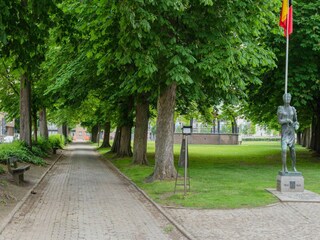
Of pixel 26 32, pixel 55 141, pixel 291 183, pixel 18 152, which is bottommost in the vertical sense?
pixel 291 183

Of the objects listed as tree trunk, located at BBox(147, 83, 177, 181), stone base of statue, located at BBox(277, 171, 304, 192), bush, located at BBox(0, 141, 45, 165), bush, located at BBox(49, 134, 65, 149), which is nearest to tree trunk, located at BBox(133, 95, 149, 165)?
bush, located at BBox(0, 141, 45, 165)

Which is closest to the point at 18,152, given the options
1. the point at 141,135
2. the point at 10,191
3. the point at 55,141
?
the point at 141,135

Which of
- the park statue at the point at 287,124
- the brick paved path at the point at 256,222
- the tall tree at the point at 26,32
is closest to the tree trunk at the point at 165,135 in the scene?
the park statue at the point at 287,124

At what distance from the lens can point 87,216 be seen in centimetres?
1001

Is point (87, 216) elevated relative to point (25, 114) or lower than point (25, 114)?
lower

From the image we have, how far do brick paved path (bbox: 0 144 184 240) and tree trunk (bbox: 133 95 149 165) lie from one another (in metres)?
8.37

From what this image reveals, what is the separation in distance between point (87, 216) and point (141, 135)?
14.1 metres

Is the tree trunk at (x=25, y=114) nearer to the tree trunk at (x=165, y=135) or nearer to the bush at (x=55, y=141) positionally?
the tree trunk at (x=165, y=135)

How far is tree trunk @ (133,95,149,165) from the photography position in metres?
23.9

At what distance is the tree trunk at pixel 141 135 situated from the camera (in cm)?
2391

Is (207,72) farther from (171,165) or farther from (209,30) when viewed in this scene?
(171,165)

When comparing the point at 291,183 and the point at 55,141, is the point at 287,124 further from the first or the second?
the point at 55,141

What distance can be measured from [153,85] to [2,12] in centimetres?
734

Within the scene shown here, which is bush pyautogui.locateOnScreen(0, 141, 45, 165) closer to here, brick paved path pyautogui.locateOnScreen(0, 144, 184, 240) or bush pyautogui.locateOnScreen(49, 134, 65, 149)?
brick paved path pyautogui.locateOnScreen(0, 144, 184, 240)
